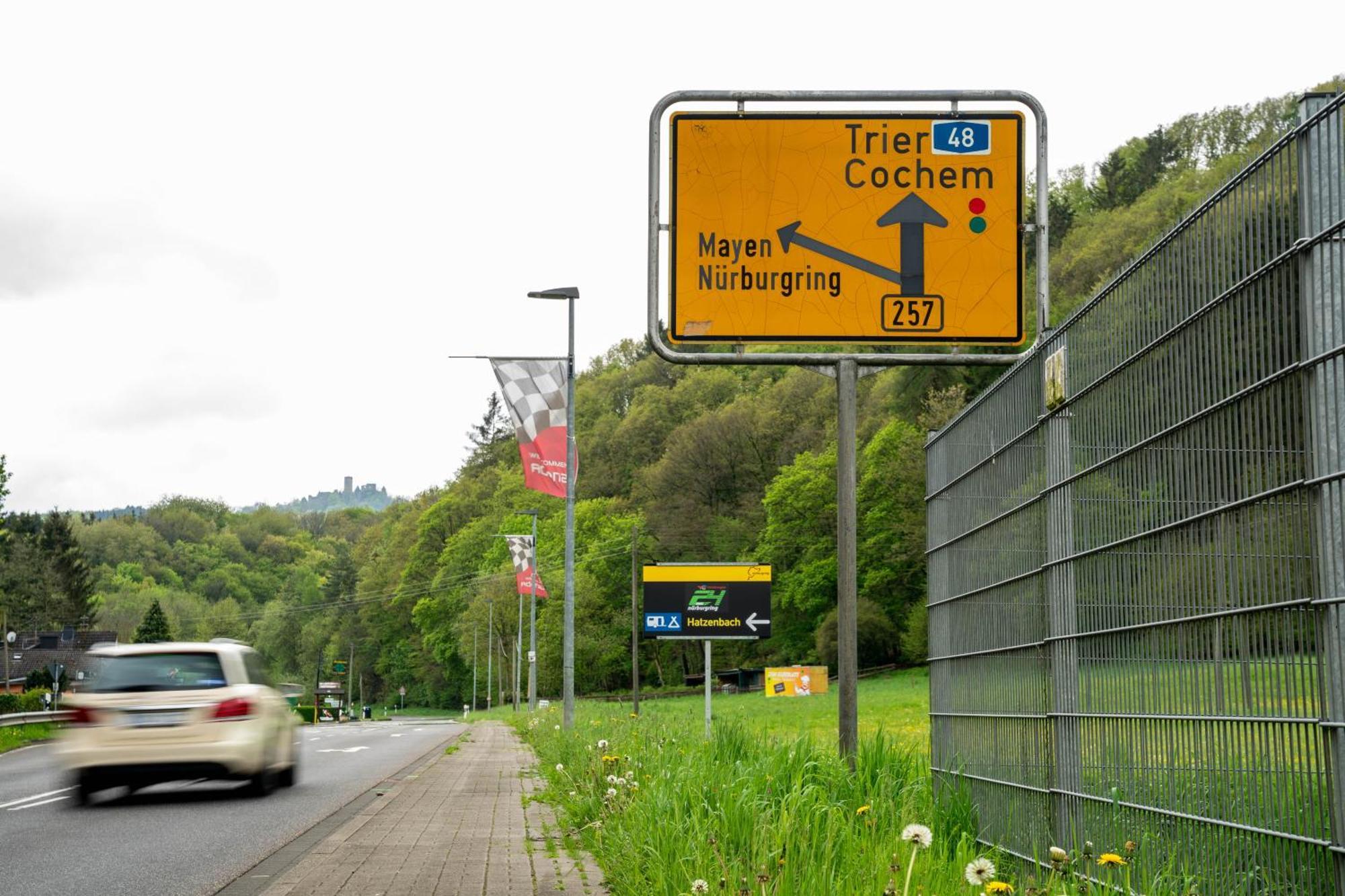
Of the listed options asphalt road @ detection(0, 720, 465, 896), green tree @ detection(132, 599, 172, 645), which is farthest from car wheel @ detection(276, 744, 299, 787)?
green tree @ detection(132, 599, 172, 645)

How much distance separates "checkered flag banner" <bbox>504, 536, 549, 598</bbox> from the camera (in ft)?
133

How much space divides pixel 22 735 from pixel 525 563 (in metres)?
15.2

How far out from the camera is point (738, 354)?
27.2 ft

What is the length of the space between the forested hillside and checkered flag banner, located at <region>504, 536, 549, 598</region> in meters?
17.1

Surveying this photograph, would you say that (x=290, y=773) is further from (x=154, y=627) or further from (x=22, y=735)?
(x=154, y=627)

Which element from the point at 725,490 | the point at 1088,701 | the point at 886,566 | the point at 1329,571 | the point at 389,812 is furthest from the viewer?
the point at 725,490

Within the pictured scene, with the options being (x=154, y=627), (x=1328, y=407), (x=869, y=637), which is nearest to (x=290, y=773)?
(x=1328, y=407)

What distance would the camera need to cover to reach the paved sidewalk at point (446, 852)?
7996mm

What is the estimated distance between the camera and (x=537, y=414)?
1005 inches

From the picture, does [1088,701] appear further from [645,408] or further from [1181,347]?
[645,408]

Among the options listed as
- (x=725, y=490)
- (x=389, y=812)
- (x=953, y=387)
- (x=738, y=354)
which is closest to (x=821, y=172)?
(x=738, y=354)

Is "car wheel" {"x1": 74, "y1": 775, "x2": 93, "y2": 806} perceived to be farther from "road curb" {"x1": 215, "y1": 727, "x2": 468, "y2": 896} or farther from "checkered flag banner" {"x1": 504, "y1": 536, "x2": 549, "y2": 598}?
"checkered flag banner" {"x1": 504, "y1": 536, "x2": 549, "y2": 598}

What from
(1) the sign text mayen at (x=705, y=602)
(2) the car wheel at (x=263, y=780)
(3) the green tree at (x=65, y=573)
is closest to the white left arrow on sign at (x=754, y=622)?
(1) the sign text mayen at (x=705, y=602)

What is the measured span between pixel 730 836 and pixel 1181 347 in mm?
3031
